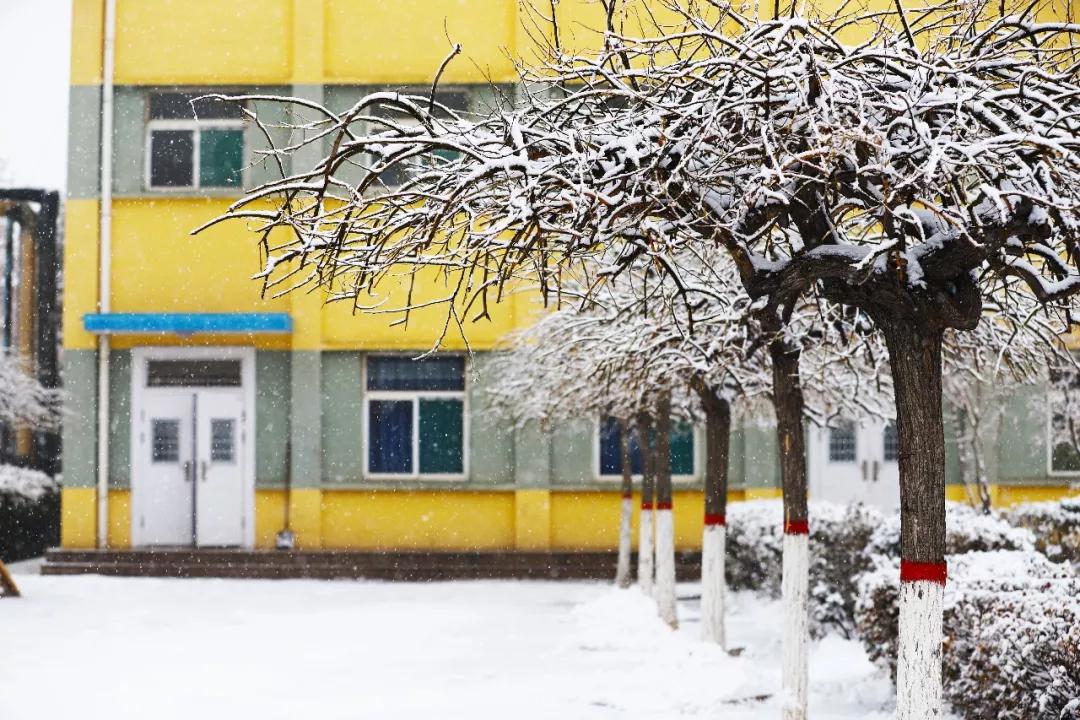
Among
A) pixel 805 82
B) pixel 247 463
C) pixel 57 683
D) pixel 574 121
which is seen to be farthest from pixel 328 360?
pixel 805 82

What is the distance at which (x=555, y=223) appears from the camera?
7.08 m

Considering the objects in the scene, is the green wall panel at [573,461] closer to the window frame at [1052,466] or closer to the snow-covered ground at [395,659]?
the snow-covered ground at [395,659]

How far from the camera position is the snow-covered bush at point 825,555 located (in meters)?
13.7

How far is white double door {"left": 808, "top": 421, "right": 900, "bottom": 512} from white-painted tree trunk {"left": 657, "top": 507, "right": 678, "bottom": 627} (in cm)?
827

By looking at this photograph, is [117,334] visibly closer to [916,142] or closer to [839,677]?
[839,677]

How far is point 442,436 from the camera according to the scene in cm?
2258

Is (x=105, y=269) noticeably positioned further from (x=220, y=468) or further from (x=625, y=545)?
(x=625, y=545)

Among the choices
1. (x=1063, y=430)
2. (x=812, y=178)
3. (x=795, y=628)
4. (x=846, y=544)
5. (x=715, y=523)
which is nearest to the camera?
(x=812, y=178)

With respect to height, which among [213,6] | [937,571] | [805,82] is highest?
[213,6]

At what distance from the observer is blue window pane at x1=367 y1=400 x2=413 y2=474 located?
2255cm

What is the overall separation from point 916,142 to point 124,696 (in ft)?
25.5

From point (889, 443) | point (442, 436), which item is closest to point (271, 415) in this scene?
point (442, 436)

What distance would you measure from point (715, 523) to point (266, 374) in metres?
11.8

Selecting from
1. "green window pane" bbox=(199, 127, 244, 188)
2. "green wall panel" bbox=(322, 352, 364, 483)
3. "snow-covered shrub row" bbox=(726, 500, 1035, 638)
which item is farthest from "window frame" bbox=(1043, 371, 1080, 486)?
"green window pane" bbox=(199, 127, 244, 188)
